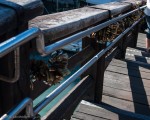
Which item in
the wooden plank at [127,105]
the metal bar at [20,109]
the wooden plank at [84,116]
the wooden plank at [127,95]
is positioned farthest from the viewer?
the wooden plank at [127,95]

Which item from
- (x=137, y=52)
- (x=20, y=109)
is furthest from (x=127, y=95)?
(x=20, y=109)

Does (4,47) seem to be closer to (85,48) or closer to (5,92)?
(5,92)

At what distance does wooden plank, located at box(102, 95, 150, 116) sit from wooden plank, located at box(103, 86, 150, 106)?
0.07 meters

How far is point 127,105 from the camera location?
297 cm

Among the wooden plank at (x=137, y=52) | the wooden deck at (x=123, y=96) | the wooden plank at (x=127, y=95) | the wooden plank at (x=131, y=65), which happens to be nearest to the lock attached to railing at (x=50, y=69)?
the wooden deck at (x=123, y=96)

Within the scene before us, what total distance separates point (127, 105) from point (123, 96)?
0.18 metres

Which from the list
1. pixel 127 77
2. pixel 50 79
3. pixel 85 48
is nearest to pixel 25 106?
pixel 50 79

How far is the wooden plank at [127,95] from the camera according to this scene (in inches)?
121

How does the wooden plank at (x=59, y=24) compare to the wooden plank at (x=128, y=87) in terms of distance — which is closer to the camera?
the wooden plank at (x=59, y=24)

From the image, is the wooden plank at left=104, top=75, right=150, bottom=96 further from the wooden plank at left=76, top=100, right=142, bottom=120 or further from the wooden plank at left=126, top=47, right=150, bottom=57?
the wooden plank at left=126, top=47, right=150, bottom=57

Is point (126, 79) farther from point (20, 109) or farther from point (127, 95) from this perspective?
point (20, 109)

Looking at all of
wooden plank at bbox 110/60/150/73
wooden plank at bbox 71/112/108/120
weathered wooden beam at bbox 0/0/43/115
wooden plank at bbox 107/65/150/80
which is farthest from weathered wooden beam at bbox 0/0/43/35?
wooden plank at bbox 110/60/150/73

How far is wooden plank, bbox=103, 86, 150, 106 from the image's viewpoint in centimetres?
307

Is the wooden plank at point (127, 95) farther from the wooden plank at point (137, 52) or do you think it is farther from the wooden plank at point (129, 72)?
the wooden plank at point (137, 52)
